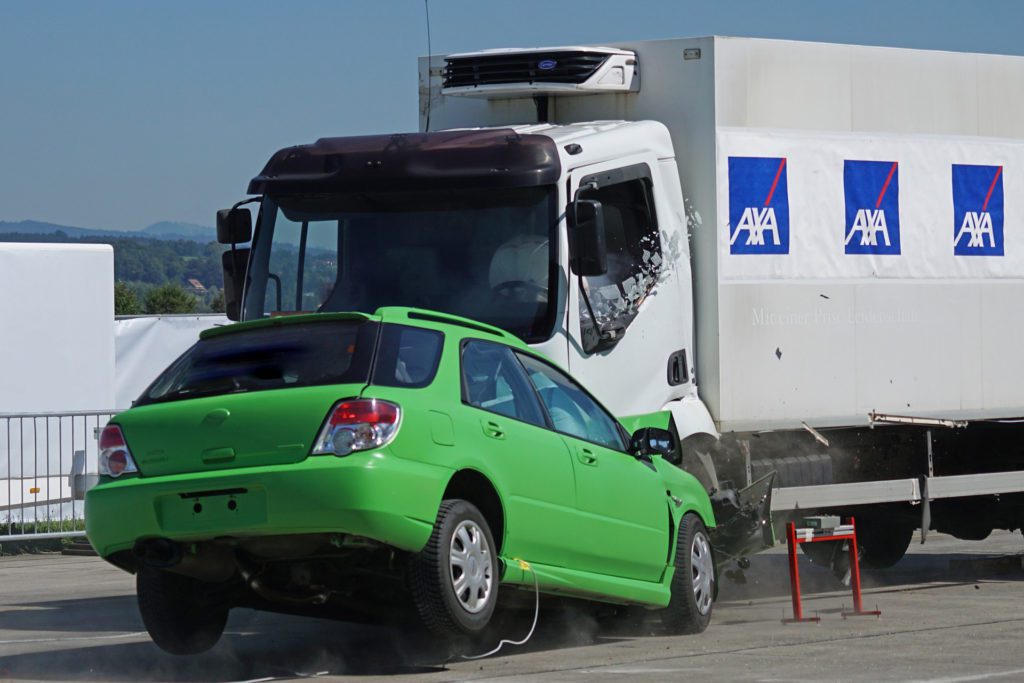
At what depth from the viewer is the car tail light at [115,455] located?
841 cm

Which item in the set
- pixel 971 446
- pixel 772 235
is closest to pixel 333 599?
pixel 772 235

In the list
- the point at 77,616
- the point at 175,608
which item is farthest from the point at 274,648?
the point at 77,616

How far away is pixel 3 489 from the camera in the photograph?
2116cm

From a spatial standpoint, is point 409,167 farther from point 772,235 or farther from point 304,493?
point 304,493

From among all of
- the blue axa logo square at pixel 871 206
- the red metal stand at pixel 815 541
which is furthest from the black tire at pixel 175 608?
the blue axa logo square at pixel 871 206

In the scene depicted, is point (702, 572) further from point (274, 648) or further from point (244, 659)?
point (244, 659)

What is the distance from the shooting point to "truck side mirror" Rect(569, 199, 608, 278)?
35.3ft

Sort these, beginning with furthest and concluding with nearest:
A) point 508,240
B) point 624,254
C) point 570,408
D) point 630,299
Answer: point 624,254
point 630,299
point 508,240
point 570,408

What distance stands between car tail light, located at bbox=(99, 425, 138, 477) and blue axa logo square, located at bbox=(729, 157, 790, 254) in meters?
5.10

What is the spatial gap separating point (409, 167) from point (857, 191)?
360 centimetres

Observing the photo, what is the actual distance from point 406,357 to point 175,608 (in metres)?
1.86

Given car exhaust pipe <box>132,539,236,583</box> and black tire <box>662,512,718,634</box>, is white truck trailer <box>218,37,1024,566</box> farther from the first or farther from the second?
car exhaust pipe <box>132,539,236,583</box>

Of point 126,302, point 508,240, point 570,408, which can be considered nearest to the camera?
point 570,408

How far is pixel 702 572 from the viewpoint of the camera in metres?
10.7
